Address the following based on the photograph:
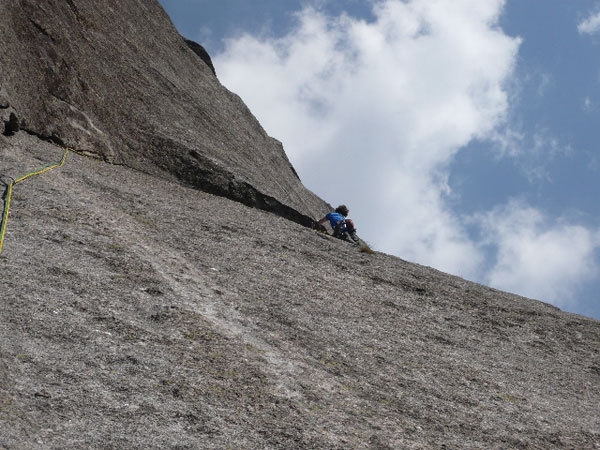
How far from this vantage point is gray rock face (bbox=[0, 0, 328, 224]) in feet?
64.8

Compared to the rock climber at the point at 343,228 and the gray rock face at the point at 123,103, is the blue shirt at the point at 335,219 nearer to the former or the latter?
the rock climber at the point at 343,228

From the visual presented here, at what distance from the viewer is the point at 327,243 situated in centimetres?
1828

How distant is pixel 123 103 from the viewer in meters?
21.8

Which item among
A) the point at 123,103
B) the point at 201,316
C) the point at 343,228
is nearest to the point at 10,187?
the point at 201,316

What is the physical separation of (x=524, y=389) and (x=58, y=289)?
6.78 m

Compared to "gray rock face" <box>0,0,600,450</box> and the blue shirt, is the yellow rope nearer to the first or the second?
"gray rock face" <box>0,0,600,450</box>

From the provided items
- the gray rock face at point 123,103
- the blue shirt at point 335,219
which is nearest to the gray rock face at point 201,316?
the gray rock face at point 123,103

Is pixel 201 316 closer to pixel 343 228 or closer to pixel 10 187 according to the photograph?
pixel 10 187

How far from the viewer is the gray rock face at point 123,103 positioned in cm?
1975

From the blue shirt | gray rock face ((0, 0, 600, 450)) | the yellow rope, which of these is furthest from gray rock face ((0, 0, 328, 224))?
the yellow rope

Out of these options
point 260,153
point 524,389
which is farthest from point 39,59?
point 524,389

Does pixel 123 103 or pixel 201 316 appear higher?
pixel 123 103

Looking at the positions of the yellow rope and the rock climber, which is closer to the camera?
the yellow rope

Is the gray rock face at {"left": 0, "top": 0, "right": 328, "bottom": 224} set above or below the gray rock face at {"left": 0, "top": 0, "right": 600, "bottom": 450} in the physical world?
above
